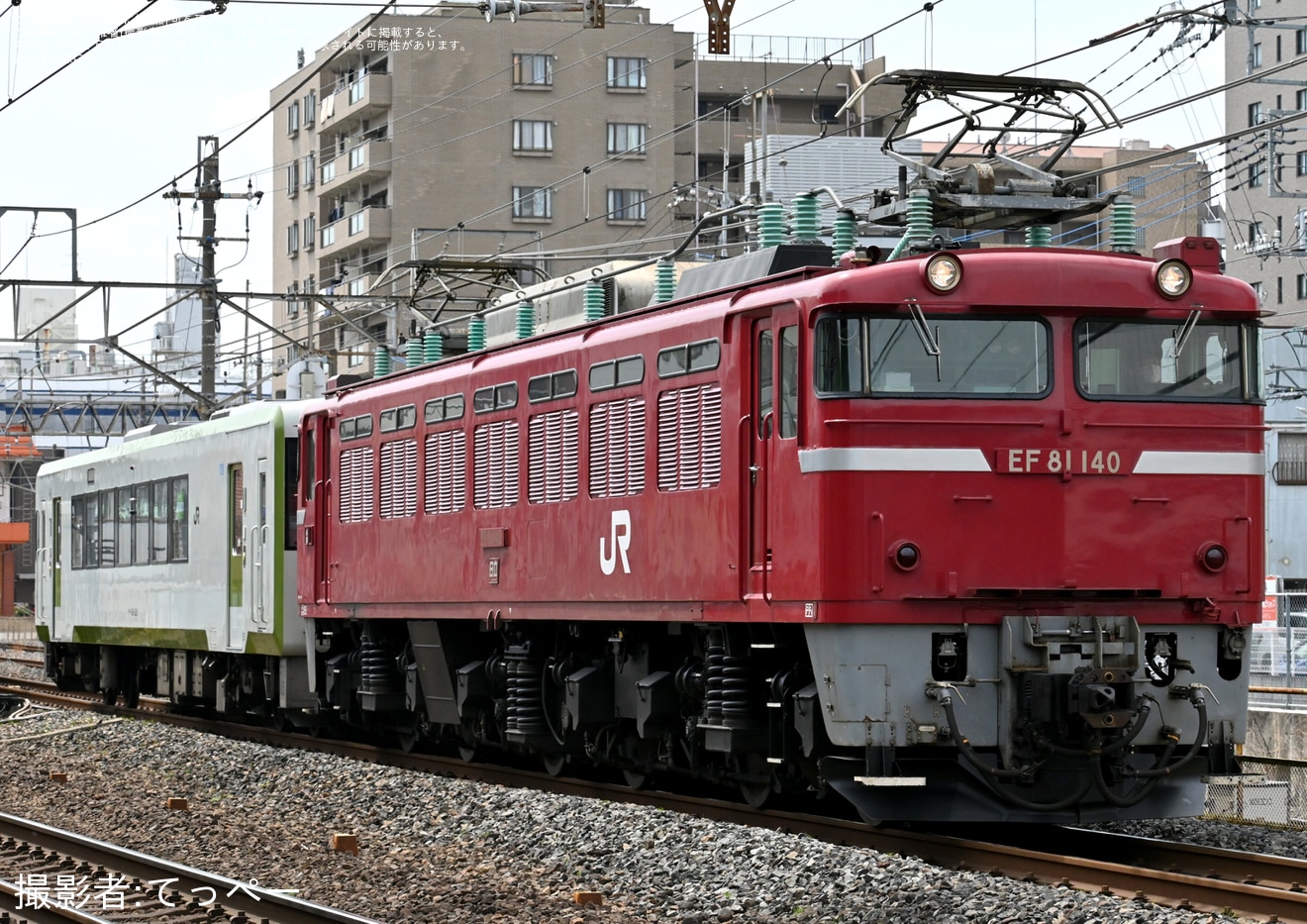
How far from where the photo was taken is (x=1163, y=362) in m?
12.3

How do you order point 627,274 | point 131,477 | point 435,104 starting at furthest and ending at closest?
point 435,104 → point 131,477 → point 627,274

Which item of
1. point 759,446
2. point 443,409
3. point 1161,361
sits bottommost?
point 759,446

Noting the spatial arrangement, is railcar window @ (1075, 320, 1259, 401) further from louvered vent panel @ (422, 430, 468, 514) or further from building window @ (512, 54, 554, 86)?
building window @ (512, 54, 554, 86)

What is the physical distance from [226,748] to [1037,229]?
9657mm

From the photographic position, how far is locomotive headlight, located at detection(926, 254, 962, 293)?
471 inches

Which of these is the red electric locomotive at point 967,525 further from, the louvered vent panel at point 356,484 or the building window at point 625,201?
the building window at point 625,201

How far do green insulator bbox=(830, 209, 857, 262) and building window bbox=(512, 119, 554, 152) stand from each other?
51.1 m

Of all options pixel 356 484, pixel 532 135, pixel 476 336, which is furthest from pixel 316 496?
pixel 532 135

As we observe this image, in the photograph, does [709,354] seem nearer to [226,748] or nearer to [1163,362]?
[1163,362]

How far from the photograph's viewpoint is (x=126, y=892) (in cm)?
1130

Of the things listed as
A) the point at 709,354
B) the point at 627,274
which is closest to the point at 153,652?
the point at 627,274

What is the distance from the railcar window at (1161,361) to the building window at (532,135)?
52581 mm

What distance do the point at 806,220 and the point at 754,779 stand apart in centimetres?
380

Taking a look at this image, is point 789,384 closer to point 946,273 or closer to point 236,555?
point 946,273
